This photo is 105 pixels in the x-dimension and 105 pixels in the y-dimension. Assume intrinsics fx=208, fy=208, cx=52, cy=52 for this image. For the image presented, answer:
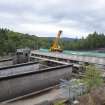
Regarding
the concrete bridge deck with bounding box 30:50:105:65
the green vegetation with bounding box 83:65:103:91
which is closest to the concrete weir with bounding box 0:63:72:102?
the concrete bridge deck with bounding box 30:50:105:65

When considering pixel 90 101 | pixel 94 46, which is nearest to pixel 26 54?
pixel 90 101

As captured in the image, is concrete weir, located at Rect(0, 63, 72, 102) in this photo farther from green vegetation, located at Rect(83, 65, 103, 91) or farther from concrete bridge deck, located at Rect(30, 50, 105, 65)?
green vegetation, located at Rect(83, 65, 103, 91)

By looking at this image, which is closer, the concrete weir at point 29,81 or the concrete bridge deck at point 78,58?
the concrete weir at point 29,81

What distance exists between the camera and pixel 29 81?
76.0 feet

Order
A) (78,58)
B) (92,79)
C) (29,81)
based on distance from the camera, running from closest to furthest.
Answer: (92,79)
(29,81)
(78,58)

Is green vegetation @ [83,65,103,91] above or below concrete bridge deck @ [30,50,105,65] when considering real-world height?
below

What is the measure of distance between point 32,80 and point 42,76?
5.25ft

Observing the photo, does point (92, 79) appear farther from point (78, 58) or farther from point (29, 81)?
point (78, 58)

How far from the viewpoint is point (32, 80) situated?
925 inches

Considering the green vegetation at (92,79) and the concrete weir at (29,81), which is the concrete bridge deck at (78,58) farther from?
the green vegetation at (92,79)

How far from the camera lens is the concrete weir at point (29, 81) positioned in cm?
2073

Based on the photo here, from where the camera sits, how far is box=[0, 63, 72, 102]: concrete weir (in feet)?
68.0

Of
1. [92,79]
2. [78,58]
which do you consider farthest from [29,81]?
[78,58]

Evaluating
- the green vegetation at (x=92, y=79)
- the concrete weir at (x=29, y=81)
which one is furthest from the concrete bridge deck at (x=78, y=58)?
the green vegetation at (x=92, y=79)
